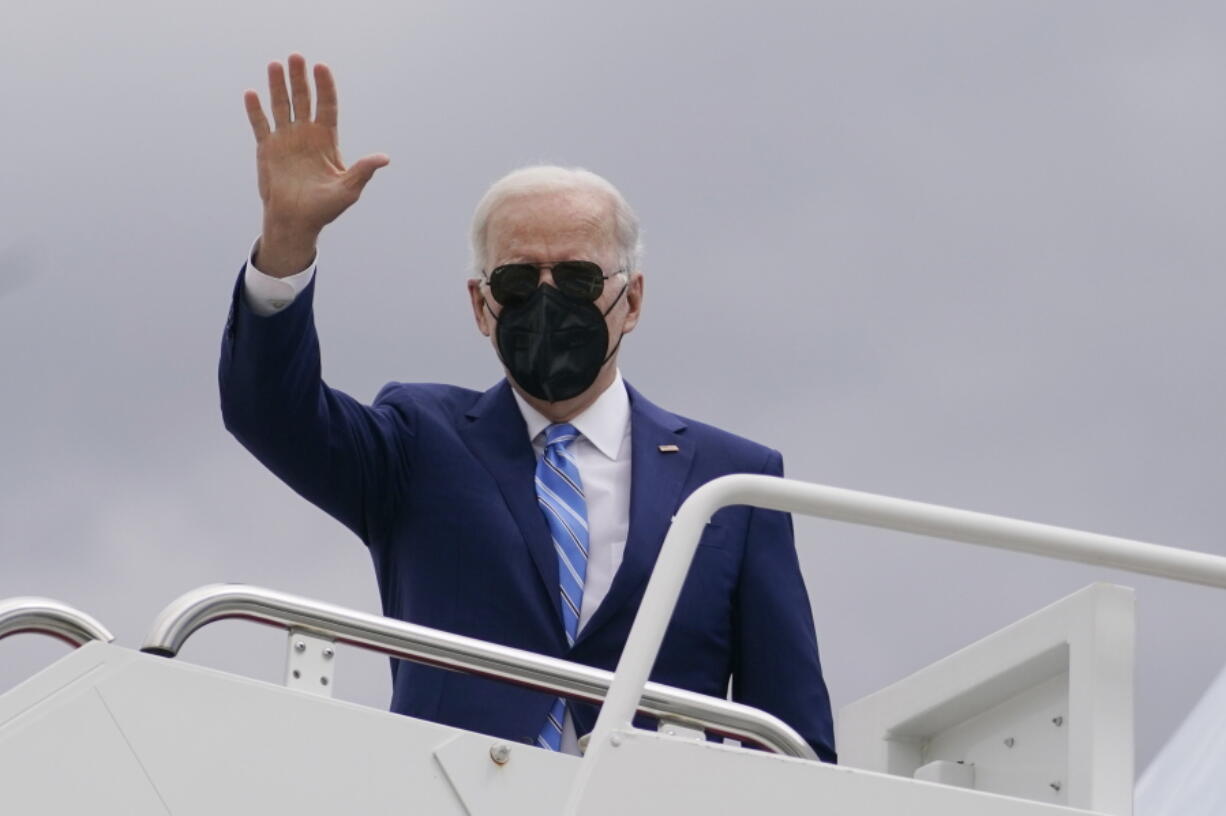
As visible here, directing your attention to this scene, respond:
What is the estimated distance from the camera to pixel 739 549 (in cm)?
580

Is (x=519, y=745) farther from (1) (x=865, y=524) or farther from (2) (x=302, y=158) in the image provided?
(2) (x=302, y=158)

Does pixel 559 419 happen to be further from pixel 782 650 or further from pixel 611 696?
pixel 611 696

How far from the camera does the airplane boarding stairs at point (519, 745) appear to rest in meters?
3.88

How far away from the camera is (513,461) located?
5.87 meters

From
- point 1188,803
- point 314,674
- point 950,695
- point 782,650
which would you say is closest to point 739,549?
point 782,650

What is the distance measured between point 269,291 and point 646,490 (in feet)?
3.87

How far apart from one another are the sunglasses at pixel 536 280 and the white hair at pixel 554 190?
19 centimetres

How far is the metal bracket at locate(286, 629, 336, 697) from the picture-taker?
13.8 feet

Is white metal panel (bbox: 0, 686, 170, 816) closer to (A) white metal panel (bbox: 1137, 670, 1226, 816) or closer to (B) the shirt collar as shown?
(B) the shirt collar

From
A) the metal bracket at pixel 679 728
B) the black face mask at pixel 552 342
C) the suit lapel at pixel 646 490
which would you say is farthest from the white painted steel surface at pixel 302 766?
the black face mask at pixel 552 342

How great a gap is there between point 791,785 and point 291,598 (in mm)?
1071

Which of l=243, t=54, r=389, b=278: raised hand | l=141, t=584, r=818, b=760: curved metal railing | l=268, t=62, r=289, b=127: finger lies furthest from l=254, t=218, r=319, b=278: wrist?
l=141, t=584, r=818, b=760: curved metal railing

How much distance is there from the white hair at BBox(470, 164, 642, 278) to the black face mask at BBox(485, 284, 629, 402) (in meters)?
0.28

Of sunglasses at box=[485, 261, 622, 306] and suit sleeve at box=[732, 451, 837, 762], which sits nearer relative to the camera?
suit sleeve at box=[732, 451, 837, 762]
